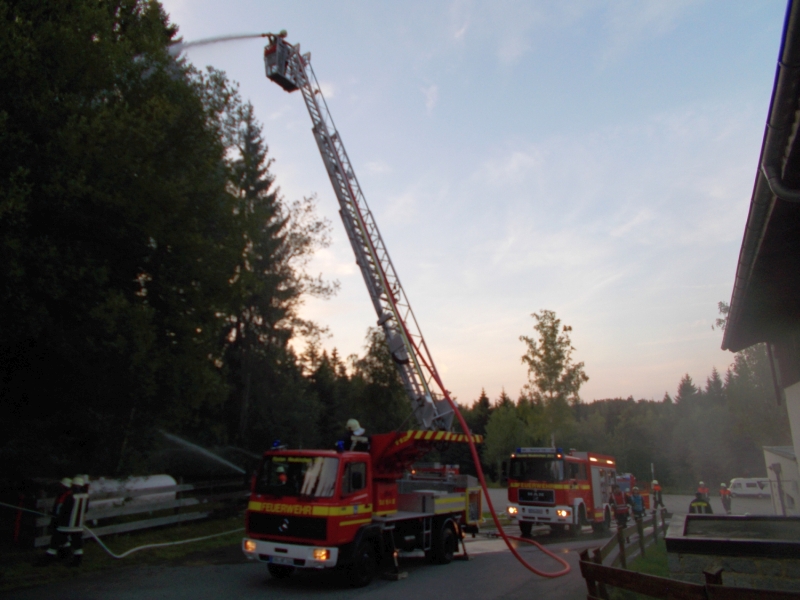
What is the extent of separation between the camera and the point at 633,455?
57969mm

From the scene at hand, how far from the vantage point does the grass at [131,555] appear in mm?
9312

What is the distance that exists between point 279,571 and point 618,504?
1616cm

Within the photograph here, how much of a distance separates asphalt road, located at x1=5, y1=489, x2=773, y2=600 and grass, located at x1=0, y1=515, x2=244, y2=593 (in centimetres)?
46

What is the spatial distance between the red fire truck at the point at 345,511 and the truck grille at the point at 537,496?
21.0 ft

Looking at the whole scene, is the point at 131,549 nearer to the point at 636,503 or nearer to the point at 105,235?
the point at 105,235

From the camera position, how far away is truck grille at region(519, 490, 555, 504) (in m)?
16.8

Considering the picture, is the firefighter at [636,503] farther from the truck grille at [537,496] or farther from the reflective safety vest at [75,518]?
the reflective safety vest at [75,518]

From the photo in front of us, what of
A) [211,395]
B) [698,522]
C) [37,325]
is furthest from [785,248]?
[211,395]

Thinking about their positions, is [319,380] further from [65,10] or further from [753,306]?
[753,306]

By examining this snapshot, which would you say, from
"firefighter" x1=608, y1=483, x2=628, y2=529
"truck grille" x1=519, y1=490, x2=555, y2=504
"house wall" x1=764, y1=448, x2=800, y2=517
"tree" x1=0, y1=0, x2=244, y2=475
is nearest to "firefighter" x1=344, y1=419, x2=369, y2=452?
"tree" x1=0, y1=0, x2=244, y2=475

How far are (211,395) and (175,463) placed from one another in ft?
33.0

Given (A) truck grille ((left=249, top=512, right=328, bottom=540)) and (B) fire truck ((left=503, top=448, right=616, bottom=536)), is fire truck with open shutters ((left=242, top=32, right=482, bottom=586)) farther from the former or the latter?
(B) fire truck ((left=503, top=448, right=616, bottom=536))

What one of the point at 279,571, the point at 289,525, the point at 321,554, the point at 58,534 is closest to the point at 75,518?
Result: the point at 58,534

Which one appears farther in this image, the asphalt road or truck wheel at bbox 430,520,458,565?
truck wheel at bbox 430,520,458,565
